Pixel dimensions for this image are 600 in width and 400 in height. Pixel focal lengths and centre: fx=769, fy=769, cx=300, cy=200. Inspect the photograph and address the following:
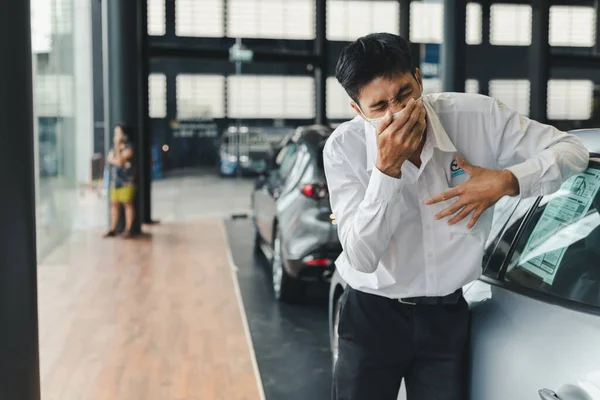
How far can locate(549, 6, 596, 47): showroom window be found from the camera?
12914 mm

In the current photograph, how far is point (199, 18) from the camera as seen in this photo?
457 inches

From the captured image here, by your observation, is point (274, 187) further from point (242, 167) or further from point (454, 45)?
point (242, 167)

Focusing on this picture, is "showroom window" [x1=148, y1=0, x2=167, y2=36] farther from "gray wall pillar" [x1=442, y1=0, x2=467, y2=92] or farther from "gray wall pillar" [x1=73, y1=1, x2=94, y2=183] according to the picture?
"gray wall pillar" [x1=442, y1=0, x2=467, y2=92]

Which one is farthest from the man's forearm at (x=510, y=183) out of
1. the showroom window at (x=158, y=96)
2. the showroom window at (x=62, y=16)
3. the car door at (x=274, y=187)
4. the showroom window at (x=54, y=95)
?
the showroom window at (x=158, y=96)

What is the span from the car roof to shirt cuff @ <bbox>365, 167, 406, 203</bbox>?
606 mm

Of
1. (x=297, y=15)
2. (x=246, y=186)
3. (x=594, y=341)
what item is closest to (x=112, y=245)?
(x=246, y=186)

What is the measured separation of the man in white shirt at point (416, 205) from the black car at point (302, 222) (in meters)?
3.31

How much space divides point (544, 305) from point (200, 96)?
1023 cm

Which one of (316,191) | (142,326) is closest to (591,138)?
(316,191)

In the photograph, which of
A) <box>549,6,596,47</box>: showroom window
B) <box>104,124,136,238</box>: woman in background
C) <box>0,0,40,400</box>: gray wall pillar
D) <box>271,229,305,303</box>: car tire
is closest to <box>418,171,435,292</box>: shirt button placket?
<box>0,0,40,400</box>: gray wall pillar

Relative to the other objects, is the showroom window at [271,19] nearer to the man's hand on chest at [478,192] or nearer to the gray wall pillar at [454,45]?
the gray wall pillar at [454,45]

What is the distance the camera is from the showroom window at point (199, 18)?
37.4 feet

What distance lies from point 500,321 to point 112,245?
24.8 ft

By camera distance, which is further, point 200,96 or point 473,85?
point 473,85
